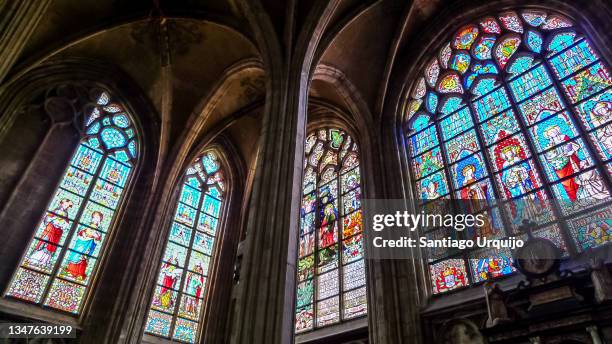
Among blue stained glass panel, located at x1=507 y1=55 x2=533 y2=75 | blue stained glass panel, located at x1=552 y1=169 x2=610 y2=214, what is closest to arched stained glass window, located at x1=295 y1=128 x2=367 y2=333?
blue stained glass panel, located at x1=552 y1=169 x2=610 y2=214

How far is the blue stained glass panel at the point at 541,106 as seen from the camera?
7.68 meters

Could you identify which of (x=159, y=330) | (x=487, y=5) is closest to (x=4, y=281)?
(x=159, y=330)

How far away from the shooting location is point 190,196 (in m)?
12.4

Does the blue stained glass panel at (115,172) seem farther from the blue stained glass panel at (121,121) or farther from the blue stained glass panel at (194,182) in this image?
the blue stained glass panel at (194,182)

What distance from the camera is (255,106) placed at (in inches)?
500

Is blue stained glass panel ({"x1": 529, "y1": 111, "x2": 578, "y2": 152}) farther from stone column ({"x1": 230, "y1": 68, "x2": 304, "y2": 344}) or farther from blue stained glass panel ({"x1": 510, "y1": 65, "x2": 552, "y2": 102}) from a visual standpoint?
stone column ({"x1": 230, "y1": 68, "x2": 304, "y2": 344})

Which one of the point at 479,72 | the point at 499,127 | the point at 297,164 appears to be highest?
the point at 479,72

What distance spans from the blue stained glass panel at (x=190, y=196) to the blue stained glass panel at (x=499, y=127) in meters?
8.01

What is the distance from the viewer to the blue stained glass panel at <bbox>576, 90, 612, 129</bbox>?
6.97m

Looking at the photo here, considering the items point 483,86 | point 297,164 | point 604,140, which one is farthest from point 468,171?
point 297,164

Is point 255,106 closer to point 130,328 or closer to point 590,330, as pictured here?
point 130,328

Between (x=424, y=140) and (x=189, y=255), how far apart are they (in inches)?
267

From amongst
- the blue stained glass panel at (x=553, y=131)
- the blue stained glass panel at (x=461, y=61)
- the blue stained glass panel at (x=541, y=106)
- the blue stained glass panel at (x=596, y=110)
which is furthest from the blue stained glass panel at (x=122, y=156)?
the blue stained glass panel at (x=596, y=110)

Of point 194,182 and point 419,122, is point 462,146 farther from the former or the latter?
point 194,182
